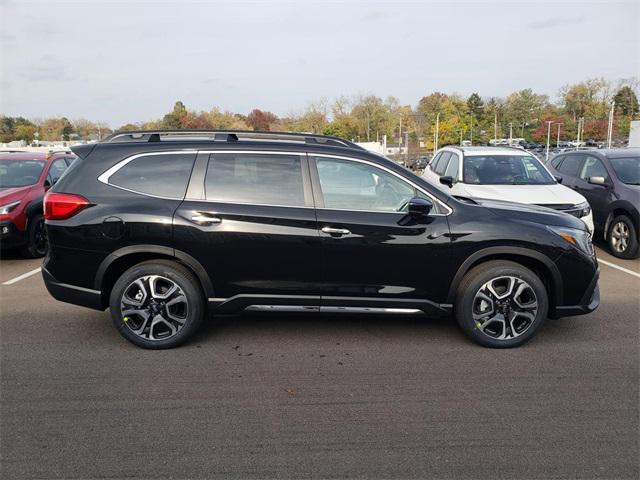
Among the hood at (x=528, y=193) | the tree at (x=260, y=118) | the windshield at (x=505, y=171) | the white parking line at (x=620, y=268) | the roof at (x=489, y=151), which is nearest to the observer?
the white parking line at (x=620, y=268)

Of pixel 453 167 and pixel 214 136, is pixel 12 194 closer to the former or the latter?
pixel 214 136

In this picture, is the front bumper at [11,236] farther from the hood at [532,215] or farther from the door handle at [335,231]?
the hood at [532,215]

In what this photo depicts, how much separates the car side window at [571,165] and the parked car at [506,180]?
3.57ft

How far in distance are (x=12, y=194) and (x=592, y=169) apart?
1017cm

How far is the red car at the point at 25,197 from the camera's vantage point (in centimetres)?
789

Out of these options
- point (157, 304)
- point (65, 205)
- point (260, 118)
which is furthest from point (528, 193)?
point (260, 118)

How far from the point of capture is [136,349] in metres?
4.58

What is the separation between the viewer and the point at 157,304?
4.51 meters

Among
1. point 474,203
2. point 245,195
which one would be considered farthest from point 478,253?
point 245,195

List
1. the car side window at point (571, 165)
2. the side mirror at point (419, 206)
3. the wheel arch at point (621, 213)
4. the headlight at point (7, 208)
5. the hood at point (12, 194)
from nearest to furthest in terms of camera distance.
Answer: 1. the side mirror at point (419, 206)
2. the headlight at point (7, 208)
3. the hood at point (12, 194)
4. the wheel arch at point (621, 213)
5. the car side window at point (571, 165)

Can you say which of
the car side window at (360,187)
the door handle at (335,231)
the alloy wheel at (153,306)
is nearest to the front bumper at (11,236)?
the alloy wheel at (153,306)

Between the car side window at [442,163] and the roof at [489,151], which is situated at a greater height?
the roof at [489,151]

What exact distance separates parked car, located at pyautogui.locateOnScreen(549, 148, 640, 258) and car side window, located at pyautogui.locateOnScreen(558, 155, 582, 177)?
3 cm

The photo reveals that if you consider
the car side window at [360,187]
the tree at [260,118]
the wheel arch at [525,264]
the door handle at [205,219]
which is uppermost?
the tree at [260,118]
